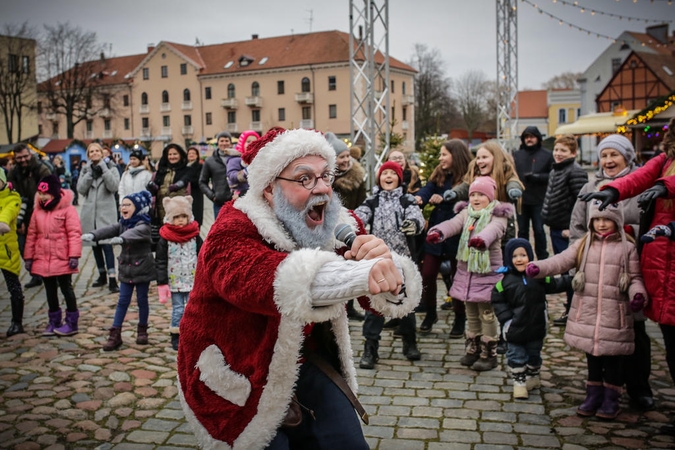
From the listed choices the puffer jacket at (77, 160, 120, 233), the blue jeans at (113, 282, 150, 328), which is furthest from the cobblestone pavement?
the puffer jacket at (77, 160, 120, 233)

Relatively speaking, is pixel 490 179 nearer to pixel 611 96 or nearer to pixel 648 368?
pixel 648 368

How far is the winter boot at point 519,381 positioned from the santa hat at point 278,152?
10.2 feet

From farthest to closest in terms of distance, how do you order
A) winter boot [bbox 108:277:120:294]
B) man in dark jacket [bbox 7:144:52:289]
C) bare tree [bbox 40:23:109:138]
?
1. bare tree [bbox 40:23:109:138]
2. winter boot [bbox 108:277:120:294]
3. man in dark jacket [bbox 7:144:52:289]

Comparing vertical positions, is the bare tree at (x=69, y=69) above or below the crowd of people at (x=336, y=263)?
above

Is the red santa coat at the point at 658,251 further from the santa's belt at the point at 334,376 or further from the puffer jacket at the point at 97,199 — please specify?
the puffer jacket at the point at 97,199

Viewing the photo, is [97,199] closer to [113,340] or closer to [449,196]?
[113,340]

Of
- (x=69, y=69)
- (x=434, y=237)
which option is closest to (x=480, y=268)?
(x=434, y=237)

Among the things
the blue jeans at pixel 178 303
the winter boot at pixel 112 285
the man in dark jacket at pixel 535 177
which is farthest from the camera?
the winter boot at pixel 112 285

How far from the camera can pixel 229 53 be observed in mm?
72062

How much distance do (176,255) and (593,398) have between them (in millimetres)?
4110

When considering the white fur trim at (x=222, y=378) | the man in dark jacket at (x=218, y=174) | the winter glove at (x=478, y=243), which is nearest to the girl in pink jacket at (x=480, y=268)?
the winter glove at (x=478, y=243)

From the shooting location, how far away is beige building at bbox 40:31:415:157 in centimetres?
6619

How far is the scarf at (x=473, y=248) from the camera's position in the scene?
5.94 m

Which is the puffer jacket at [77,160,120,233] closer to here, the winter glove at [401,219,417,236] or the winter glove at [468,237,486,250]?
the winter glove at [401,219,417,236]
